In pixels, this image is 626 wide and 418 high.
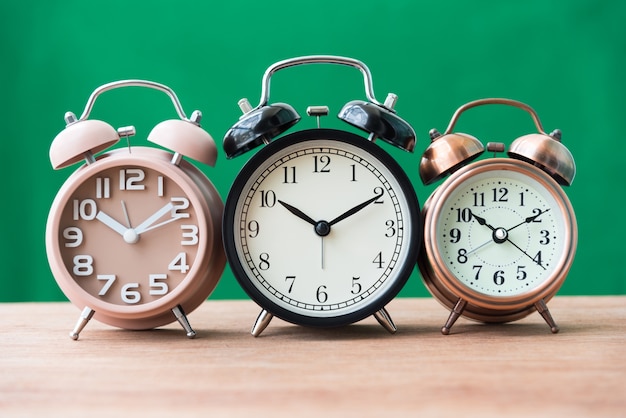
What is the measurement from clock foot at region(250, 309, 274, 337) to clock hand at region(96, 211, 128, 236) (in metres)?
0.33

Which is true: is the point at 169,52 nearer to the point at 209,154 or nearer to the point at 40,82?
the point at 40,82

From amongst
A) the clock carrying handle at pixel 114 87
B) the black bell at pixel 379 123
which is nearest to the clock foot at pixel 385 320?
the black bell at pixel 379 123

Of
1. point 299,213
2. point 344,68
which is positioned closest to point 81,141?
point 299,213

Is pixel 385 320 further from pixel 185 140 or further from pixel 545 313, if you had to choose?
pixel 185 140

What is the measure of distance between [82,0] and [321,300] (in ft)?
5.73

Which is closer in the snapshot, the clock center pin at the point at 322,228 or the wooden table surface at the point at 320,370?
the wooden table surface at the point at 320,370

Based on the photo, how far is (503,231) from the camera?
1.54 metres

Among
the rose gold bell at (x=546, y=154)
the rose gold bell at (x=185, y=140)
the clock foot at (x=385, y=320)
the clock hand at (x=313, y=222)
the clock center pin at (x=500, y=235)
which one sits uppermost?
the rose gold bell at (x=185, y=140)

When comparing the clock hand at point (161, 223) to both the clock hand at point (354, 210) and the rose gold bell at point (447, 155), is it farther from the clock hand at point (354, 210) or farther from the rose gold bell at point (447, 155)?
the rose gold bell at point (447, 155)

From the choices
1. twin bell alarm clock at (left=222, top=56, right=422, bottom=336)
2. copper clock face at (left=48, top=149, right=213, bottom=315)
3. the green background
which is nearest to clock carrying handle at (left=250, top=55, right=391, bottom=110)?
twin bell alarm clock at (left=222, top=56, right=422, bottom=336)

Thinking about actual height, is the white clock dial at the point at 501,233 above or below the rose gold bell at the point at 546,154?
below

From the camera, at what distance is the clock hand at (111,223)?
1.52m

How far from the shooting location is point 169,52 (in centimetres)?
273

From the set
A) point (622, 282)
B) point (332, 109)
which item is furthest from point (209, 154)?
point (622, 282)
